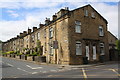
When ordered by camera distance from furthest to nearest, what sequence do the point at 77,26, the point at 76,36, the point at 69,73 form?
the point at 77,26
the point at 76,36
the point at 69,73

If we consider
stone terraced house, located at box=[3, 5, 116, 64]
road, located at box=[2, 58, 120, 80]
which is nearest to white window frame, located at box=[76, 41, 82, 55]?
stone terraced house, located at box=[3, 5, 116, 64]

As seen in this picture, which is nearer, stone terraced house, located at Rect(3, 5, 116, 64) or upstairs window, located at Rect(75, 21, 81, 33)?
stone terraced house, located at Rect(3, 5, 116, 64)

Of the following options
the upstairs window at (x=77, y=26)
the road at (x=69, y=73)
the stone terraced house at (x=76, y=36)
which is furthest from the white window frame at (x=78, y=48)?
the road at (x=69, y=73)

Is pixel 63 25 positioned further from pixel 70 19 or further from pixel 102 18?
pixel 102 18

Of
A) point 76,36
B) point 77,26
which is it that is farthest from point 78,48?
point 77,26

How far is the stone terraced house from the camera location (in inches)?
789

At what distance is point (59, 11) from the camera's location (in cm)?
2248

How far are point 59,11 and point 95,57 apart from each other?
963 centimetres

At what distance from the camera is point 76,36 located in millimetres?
20641

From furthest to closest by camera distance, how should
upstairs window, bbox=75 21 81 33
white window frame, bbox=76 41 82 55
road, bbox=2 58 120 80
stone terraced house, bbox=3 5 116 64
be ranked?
upstairs window, bbox=75 21 81 33
white window frame, bbox=76 41 82 55
stone terraced house, bbox=3 5 116 64
road, bbox=2 58 120 80

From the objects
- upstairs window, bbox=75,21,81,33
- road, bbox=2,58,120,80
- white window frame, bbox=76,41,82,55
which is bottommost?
road, bbox=2,58,120,80

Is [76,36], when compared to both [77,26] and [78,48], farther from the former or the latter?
[78,48]

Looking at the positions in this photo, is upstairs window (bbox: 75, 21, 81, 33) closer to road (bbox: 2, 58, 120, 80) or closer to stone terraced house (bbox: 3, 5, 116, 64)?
stone terraced house (bbox: 3, 5, 116, 64)

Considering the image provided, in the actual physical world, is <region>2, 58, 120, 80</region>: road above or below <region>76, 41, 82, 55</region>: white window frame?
below
